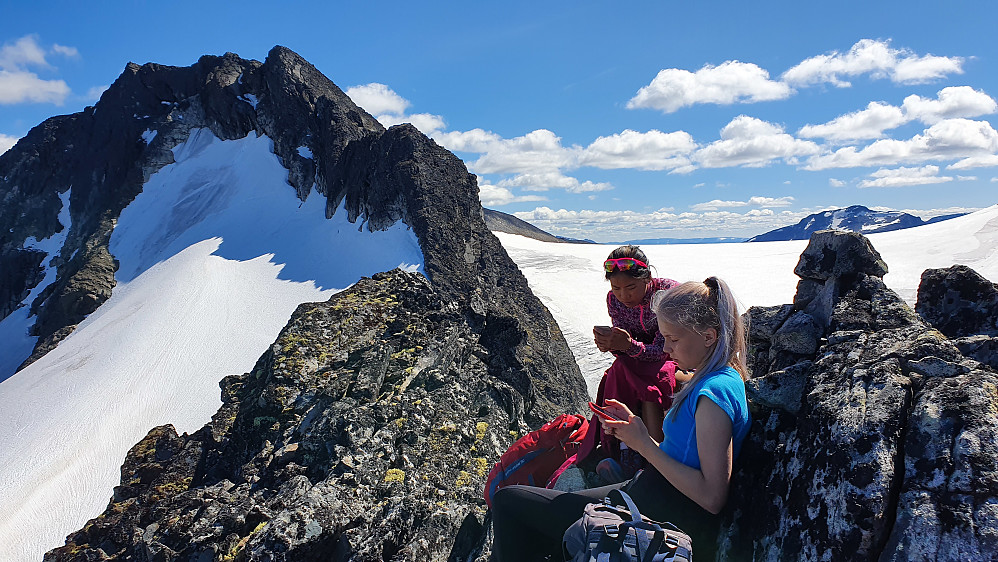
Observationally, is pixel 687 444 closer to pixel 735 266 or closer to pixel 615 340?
pixel 615 340

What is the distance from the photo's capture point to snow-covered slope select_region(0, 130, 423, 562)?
47.9 ft

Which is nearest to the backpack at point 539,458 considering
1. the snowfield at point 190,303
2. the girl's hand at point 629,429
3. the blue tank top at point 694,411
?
the girl's hand at point 629,429

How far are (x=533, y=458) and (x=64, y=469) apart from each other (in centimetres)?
1645

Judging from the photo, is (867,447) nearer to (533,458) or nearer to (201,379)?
(533,458)

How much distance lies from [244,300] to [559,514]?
2527 centimetres

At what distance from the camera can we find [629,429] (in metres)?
2.95

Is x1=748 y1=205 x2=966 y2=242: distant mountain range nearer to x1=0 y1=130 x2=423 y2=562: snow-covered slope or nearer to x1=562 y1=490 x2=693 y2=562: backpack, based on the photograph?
x1=0 y1=130 x2=423 y2=562: snow-covered slope

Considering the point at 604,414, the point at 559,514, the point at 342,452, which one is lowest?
the point at 342,452

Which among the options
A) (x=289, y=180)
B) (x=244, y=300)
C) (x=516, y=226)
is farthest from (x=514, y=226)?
(x=244, y=300)

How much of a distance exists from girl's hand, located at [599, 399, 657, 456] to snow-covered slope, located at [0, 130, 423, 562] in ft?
46.7

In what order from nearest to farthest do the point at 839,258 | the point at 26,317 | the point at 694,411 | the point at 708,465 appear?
the point at 708,465 → the point at 694,411 → the point at 839,258 → the point at 26,317

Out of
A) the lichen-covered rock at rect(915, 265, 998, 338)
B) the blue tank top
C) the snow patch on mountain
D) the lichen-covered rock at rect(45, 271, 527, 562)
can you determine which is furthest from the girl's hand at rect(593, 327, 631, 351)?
the snow patch on mountain

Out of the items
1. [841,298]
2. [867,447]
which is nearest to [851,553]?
[867,447]

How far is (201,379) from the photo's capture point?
1933cm
